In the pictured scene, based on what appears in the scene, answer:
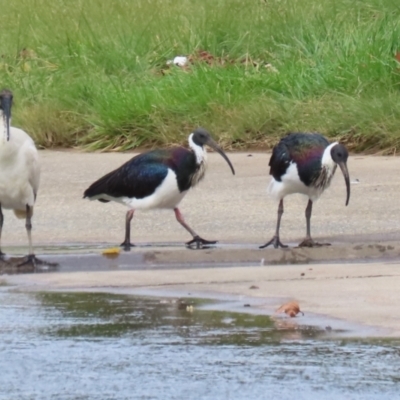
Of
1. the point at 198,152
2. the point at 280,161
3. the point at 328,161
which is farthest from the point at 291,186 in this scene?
the point at 198,152

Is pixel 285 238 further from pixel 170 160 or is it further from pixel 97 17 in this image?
pixel 97 17

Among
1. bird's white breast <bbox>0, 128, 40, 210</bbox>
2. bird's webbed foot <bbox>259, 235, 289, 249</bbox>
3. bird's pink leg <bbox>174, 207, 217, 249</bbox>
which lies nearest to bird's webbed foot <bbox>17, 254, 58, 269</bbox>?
bird's white breast <bbox>0, 128, 40, 210</bbox>

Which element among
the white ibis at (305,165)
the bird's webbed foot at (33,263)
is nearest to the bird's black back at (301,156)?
the white ibis at (305,165)

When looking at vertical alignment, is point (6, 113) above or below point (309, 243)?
above

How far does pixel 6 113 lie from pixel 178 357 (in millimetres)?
3093

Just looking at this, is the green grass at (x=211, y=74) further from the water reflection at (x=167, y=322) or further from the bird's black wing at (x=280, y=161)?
the water reflection at (x=167, y=322)

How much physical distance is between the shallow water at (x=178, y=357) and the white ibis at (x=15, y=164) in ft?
6.25

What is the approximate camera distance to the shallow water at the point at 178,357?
15.4 ft

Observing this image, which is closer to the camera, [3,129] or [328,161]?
[3,129]

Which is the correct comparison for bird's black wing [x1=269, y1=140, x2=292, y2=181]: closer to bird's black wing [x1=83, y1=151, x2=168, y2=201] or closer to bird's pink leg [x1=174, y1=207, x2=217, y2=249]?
bird's pink leg [x1=174, y1=207, x2=217, y2=249]

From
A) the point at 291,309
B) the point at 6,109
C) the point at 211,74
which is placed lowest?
the point at 291,309

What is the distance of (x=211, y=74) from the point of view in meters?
13.2

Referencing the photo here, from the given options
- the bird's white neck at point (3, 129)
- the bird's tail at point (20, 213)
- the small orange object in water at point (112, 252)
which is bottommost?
the small orange object in water at point (112, 252)

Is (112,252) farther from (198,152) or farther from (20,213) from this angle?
(198,152)
